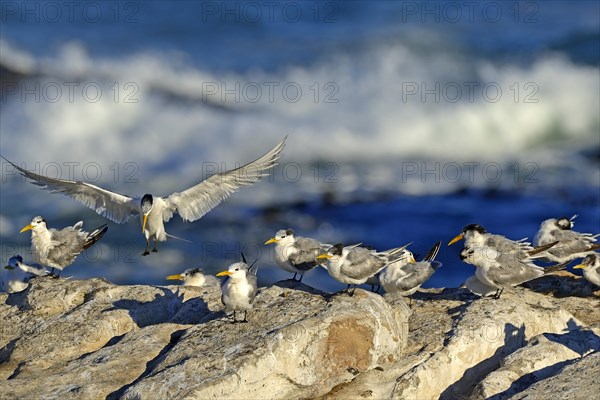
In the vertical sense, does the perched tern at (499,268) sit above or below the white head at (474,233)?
below

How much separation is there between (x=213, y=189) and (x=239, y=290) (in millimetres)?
4779

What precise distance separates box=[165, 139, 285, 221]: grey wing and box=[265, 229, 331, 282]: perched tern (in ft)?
8.79

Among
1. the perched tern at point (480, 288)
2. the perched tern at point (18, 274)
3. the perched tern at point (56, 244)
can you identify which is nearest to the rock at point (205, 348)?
the perched tern at point (480, 288)

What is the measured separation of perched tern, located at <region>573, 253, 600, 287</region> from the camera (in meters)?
12.4

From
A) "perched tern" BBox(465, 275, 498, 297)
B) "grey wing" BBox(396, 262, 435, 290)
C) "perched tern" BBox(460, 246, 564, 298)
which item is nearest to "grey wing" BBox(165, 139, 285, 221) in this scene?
"grey wing" BBox(396, 262, 435, 290)

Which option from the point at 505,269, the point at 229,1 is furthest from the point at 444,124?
the point at 505,269

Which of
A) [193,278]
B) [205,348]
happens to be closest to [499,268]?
[205,348]

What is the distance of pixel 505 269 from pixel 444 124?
21246 mm

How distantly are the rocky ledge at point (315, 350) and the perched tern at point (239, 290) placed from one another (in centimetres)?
15

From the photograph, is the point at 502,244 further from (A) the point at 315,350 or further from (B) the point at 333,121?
(B) the point at 333,121

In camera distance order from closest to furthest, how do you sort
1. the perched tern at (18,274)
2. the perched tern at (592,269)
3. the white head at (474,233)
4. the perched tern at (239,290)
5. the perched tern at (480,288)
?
the perched tern at (239,290), the perched tern at (480,288), the perched tern at (592,269), the white head at (474,233), the perched tern at (18,274)

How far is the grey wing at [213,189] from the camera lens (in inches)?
592

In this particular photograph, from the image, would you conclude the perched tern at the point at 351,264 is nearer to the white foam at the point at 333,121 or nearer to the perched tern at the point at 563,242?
the perched tern at the point at 563,242

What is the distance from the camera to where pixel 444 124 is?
107 feet
